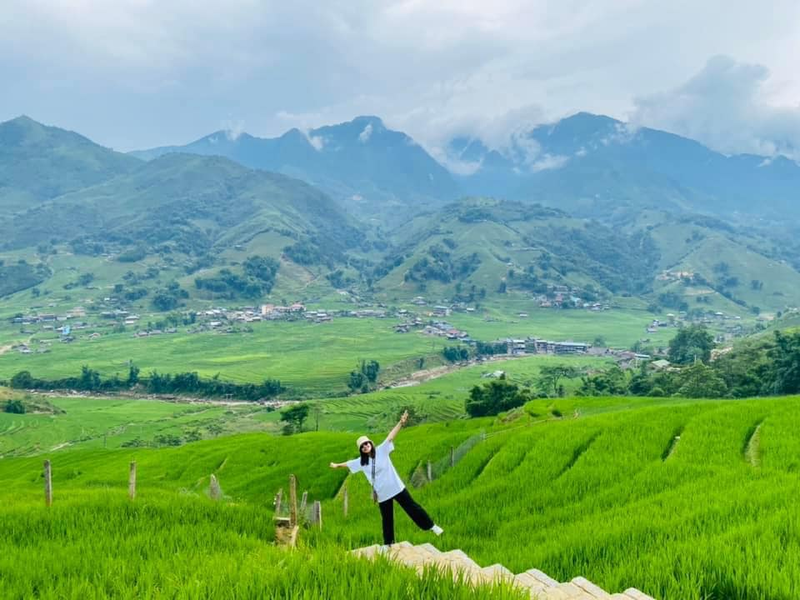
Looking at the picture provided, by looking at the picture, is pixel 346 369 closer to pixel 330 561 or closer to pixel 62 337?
pixel 62 337

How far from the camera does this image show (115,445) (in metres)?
92.2

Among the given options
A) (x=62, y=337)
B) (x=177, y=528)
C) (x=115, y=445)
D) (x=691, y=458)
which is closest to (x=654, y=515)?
(x=691, y=458)

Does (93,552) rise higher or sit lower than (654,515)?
higher

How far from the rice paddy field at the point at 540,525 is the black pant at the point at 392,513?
853mm

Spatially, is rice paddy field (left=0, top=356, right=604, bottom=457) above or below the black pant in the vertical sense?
below

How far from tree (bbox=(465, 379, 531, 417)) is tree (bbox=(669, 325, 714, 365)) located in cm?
7310

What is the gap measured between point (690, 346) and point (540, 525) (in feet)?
431

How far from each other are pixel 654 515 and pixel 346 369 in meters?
149

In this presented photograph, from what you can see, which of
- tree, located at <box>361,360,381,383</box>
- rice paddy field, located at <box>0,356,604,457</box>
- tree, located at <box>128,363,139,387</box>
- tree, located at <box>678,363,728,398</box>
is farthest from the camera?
tree, located at <box>361,360,381,383</box>

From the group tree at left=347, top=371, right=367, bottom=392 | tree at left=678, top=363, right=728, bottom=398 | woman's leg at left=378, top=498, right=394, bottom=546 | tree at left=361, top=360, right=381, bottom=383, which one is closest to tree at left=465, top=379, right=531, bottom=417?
tree at left=678, top=363, right=728, bottom=398

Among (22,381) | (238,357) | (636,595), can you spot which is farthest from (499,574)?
(238,357)

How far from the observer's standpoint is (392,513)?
9617 millimetres

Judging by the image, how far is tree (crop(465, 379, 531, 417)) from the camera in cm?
6122

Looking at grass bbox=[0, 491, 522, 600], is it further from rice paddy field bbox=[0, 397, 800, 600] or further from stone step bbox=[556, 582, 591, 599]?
stone step bbox=[556, 582, 591, 599]
